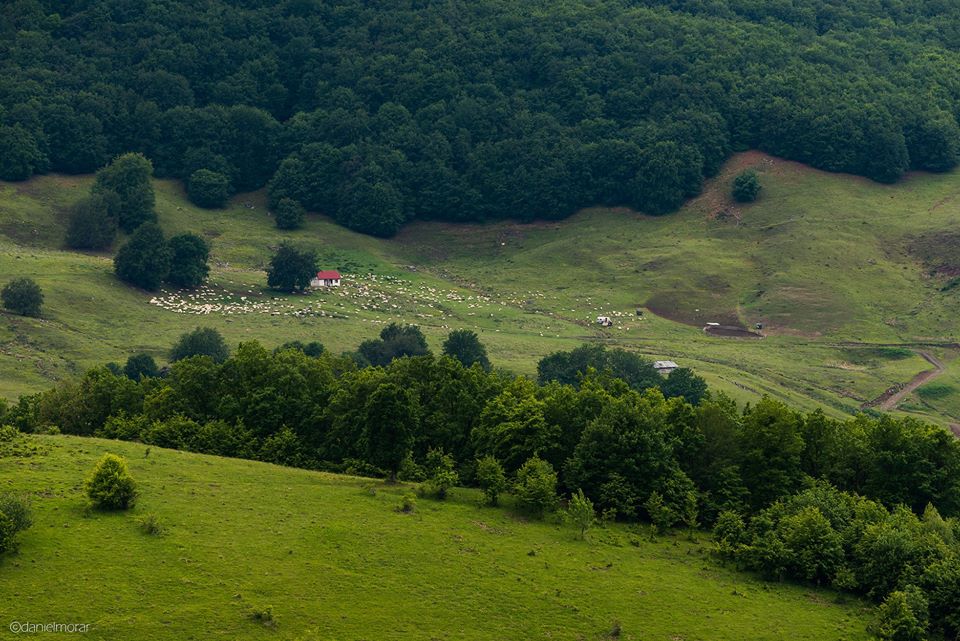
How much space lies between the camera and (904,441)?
79.1m

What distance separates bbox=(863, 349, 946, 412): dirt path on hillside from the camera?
133 meters

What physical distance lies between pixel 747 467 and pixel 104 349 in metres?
76.0

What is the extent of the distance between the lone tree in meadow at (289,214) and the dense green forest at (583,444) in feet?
353

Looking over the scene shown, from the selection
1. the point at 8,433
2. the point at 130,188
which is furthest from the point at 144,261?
the point at 8,433

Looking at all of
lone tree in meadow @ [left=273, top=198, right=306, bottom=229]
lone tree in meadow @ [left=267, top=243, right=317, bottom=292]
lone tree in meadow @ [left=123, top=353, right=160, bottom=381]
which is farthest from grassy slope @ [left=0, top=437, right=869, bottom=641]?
lone tree in meadow @ [left=273, top=198, right=306, bottom=229]

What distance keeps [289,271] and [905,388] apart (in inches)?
2903

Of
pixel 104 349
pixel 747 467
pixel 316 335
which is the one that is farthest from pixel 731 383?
pixel 104 349

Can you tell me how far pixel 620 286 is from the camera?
172 meters

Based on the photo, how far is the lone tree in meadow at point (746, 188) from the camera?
19012 centimetres

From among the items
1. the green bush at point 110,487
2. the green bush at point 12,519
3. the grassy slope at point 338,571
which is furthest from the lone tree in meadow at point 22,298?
the green bush at point 12,519

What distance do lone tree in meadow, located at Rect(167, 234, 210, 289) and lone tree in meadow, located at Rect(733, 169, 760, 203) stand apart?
78295mm

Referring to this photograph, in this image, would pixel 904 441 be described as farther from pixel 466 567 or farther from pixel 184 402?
pixel 184 402

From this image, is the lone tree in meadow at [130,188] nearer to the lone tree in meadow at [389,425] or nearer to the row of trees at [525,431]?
the row of trees at [525,431]

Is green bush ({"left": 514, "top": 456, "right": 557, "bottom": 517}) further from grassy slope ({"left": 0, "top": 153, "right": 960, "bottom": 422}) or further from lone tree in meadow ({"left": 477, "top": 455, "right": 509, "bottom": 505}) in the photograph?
grassy slope ({"left": 0, "top": 153, "right": 960, "bottom": 422})
